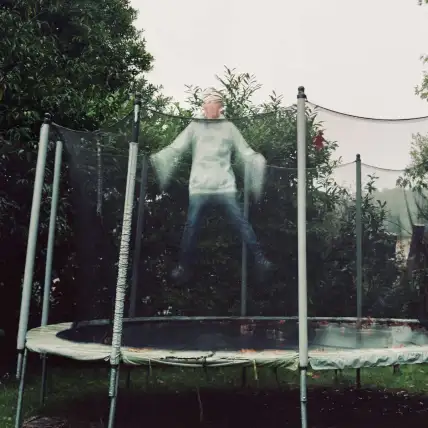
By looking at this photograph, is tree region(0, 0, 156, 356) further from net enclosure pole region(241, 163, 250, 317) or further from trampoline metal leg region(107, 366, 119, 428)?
trampoline metal leg region(107, 366, 119, 428)

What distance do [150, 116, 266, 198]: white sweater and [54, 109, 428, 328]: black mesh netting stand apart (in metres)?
0.05

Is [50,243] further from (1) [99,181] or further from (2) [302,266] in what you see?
(2) [302,266]

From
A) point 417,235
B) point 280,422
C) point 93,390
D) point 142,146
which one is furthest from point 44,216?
point 417,235

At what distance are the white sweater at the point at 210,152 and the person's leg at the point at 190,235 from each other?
54mm

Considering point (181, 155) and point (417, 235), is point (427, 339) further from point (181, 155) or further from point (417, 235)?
point (181, 155)

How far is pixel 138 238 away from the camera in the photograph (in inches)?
133

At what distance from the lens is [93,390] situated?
3529 millimetres

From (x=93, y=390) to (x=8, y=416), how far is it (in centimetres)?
86

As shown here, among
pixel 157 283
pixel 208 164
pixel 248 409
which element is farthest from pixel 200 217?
pixel 248 409

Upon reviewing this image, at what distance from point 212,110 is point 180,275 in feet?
3.07

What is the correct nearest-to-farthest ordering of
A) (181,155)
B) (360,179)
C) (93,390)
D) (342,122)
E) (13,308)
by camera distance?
1. (342,122)
2. (181,155)
3. (93,390)
4. (360,179)
5. (13,308)

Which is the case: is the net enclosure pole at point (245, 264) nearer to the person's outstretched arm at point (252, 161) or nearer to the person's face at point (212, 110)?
the person's outstretched arm at point (252, 161)

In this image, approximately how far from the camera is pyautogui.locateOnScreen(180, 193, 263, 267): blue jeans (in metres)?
2.99

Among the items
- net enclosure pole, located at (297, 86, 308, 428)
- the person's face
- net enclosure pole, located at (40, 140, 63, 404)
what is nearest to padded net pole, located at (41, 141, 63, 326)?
net enclosure pole, located at (40, 140, 63, 404)
